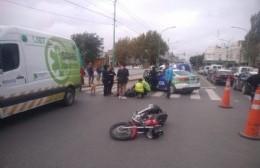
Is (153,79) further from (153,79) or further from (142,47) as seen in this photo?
(142,47)

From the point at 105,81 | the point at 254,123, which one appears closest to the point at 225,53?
the point at 105,81

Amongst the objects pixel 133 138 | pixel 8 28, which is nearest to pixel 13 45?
pixel 8 28

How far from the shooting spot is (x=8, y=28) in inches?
280

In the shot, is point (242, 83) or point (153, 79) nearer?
point (153, 79)

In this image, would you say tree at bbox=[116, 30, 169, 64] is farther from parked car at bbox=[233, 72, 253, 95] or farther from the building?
parked car at bbox=[233, 72, 253, 95]

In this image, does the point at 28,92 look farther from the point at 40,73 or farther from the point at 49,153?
the point at 49,153

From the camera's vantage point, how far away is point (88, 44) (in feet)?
182

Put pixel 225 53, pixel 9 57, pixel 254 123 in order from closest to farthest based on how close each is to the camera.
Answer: pixel 254 123
pixel 9 57
pixel 225 53

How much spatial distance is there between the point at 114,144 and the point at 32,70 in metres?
3.92

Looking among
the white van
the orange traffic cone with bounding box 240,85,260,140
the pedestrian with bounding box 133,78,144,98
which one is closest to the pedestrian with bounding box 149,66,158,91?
the pedestrian with bounding box 133,78,144,98

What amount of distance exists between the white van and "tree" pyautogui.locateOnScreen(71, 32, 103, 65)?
45.0 metres

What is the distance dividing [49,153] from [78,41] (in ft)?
171

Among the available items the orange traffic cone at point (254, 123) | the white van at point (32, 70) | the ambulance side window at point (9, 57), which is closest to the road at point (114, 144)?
the orange traffic cone at point (254, 123)

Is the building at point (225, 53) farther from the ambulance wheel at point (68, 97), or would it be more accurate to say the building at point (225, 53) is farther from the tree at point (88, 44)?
the ambulance wheel at point (68, 97)
